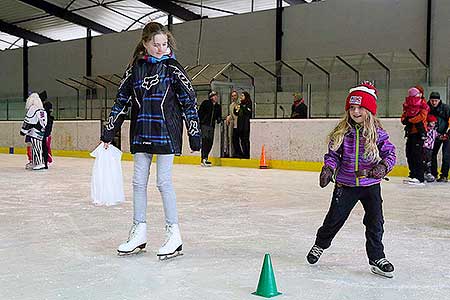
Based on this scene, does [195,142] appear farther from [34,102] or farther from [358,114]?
[34,102]

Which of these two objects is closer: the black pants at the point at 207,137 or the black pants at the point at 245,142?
the black pants at the point at 207,137

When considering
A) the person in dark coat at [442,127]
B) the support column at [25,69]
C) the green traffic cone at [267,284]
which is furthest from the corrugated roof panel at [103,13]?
the green traffic cone at [267,284]

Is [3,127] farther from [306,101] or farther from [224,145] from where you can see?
[306,101]

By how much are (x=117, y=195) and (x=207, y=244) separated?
2083mm

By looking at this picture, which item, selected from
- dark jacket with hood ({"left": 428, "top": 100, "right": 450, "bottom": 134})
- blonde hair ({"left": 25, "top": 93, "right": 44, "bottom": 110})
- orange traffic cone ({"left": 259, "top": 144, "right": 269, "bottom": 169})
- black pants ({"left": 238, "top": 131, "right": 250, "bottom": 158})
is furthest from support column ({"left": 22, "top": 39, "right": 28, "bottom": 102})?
dark jacket with hood ({"left": 428, "top": 100, "right": 450, "bottom": 134})

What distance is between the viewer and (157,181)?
11.4 feet

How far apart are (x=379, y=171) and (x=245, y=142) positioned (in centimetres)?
955

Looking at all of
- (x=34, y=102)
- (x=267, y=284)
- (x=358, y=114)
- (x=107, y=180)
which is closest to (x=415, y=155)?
(x=107, y=180)

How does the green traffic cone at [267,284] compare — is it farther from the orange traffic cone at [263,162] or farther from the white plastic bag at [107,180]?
the orange traffic cone at [263,162]

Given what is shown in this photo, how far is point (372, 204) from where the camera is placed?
3119mm

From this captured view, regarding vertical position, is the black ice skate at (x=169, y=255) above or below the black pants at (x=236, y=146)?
below

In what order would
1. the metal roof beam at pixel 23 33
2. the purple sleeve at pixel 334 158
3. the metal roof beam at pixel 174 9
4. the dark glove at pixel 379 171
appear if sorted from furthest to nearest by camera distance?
1. the metal roof beam at pixel 23 33
2. the metal roof beam at pixel 174 9
3. the purple sleeve at pixel 334 158
4. the dark glove at pixel 379 171

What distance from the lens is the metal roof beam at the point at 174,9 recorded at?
18719 mm

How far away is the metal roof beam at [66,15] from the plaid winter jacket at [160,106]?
61.6ft
